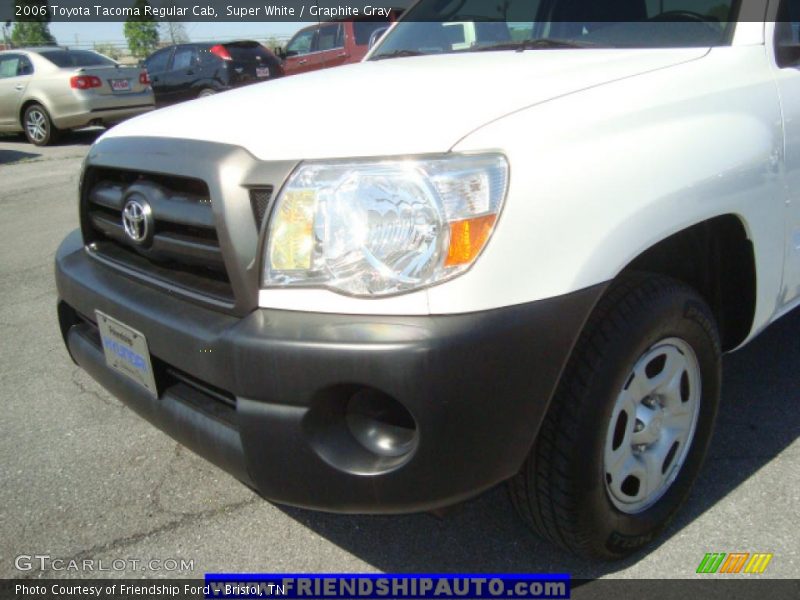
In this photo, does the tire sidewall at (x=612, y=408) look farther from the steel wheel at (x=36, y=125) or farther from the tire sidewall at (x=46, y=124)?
the steel wheel at (x=36, y=125)

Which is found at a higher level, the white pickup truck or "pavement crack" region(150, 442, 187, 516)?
the white pickup truck

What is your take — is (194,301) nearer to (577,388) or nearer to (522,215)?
(522,215)

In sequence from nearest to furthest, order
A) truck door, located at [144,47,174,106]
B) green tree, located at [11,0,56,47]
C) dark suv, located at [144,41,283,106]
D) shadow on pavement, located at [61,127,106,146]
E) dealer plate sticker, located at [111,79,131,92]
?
dealer plate sticker, located at [111,79,131,92]
shadow on pavement, located at [61,127,106,146]
dark suv, located at [144,41,283,106]
truck door, located at [144,47,174,106]
green tree, located at [11,0,56,47]

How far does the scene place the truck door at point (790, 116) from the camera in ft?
7.30

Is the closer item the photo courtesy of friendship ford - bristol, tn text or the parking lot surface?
the photo courtesy of friendship ford - bristol, tn text

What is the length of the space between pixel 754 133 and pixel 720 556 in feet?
4.00

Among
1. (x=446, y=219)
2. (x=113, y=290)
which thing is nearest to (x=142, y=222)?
(x=113, y=290)

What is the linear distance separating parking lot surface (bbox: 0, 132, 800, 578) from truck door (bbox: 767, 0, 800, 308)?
2.10 ft

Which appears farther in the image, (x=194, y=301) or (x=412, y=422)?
(x=194, y=301)

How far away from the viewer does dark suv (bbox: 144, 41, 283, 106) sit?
13234 millimetres

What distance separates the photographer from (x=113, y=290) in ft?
6.92

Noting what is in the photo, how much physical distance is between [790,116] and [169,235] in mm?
1883

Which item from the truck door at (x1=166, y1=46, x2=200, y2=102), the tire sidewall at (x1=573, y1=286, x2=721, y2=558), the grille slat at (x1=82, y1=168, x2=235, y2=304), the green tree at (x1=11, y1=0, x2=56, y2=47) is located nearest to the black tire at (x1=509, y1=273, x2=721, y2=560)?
the tire sidewall at (x1=573, y1=286, x2=721, y2=558)

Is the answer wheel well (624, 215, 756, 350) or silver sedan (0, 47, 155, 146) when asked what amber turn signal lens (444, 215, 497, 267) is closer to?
wheel well (624, 215, 756, 350)
